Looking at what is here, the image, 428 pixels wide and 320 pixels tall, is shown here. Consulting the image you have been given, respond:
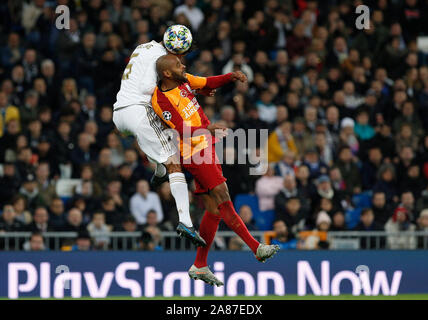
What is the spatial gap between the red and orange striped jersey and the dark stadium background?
4998mm

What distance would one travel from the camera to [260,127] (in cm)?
1830

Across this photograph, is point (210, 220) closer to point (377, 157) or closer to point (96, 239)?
point (96, 239)

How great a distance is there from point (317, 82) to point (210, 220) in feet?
27.6

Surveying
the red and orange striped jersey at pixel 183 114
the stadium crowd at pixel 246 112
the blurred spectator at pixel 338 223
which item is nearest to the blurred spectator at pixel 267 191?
the stadium crowd at pixel 246 112

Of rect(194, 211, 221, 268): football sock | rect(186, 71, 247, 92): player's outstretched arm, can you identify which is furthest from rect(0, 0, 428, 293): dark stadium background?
rect(186, 71, 247, 92): player's outstretched arm

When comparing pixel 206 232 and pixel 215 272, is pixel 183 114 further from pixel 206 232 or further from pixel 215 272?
pixel 215 272

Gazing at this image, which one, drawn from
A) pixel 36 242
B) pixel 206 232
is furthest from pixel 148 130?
pixel 36 242

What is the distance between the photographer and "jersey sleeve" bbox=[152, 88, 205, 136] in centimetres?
1137

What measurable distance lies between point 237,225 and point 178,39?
2077 millimetres

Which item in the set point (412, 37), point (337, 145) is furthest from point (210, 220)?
point (412, 37)

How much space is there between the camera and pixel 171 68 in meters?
11.2

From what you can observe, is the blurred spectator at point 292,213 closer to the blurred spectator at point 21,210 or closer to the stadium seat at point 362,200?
the stadium seat at point 362,200

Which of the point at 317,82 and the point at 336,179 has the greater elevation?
the point at 317,82

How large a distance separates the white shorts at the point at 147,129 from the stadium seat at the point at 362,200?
284 inches
